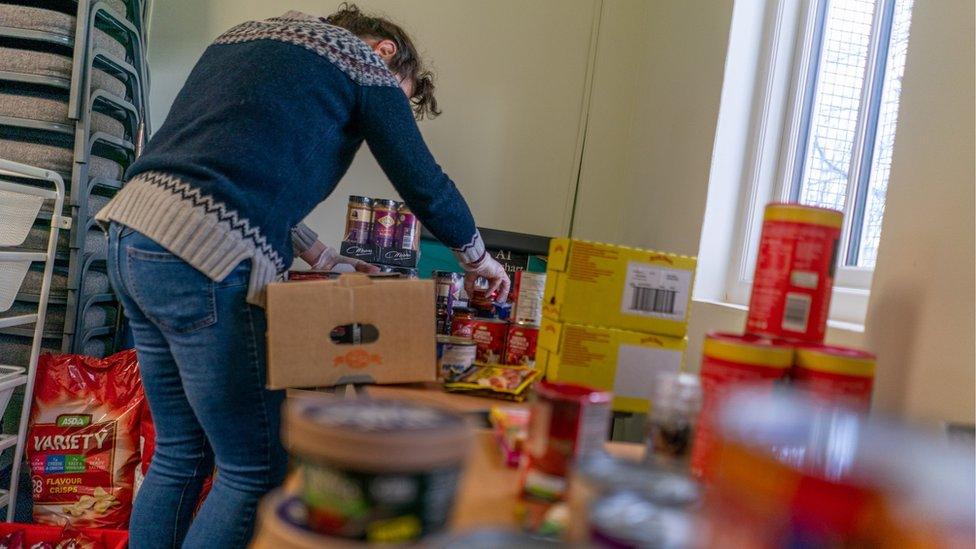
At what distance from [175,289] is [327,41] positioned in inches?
22.1

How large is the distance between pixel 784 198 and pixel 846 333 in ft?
2.39

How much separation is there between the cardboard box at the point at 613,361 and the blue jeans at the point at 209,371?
593 millimetres

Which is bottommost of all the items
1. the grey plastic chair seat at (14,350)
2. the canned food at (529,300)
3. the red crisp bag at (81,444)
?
the red crisp bag at (81,444)

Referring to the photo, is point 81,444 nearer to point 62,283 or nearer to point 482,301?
point 62,283

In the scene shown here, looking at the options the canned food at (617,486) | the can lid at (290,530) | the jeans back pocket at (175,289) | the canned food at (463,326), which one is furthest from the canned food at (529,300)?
the can lid at (290,530)

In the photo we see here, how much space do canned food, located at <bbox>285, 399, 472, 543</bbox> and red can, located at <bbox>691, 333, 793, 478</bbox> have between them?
0.41 metres

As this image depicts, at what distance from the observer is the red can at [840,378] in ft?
2.76


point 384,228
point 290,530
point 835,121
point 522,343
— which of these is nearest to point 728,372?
point 290,530

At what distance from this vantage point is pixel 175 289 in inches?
52.6

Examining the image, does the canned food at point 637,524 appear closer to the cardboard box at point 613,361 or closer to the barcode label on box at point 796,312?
the barcode label on box at point 796,312

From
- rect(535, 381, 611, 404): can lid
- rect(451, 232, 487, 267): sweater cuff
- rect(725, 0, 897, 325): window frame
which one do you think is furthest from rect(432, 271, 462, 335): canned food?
rect(535, 381, 611, 404): can lid

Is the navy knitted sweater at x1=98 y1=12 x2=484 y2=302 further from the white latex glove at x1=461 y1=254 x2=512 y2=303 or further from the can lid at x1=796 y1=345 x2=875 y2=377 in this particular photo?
the can lid at x1=796 y1=345 x2=875 y2=377

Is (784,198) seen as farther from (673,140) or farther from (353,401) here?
(353,401)

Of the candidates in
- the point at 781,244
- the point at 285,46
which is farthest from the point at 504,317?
the point at 781,244
